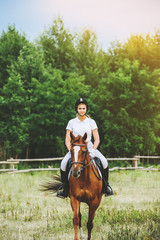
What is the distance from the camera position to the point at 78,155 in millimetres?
4957

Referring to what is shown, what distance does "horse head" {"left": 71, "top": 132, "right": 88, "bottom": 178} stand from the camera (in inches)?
190

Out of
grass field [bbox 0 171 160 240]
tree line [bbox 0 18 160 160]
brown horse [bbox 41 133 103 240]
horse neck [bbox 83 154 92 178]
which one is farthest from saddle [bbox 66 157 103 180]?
tree line [bbox 0 18 160 160]

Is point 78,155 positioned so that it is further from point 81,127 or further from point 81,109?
point 81,109

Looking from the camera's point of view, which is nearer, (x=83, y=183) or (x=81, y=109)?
(x=83, y=183)

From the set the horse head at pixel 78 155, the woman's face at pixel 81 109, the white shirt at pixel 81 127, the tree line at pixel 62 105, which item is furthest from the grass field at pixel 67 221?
the tree line at pixel 62 105

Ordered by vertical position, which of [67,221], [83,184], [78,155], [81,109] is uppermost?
[81,109]

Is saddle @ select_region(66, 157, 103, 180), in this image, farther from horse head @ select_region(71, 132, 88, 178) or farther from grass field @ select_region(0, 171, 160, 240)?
grass field @ select_region(0, 171, 160, 240)

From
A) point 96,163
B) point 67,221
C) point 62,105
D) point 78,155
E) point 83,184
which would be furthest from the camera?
point 62,105

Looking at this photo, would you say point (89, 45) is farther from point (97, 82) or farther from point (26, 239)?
point (26, 239)

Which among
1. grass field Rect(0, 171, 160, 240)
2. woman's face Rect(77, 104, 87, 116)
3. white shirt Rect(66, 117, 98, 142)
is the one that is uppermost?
woman's face Rect(77, 104, 87, 116)

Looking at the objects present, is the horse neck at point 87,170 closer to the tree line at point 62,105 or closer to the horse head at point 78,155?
the horse head at point 78,155

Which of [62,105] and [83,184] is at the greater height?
[62,105]

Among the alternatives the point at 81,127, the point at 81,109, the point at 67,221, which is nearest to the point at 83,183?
the point at 81,127

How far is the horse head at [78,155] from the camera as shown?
483 centimetres
